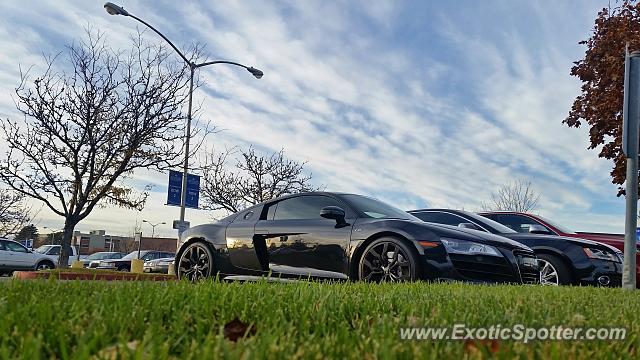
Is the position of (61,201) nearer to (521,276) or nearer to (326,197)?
(326,197)

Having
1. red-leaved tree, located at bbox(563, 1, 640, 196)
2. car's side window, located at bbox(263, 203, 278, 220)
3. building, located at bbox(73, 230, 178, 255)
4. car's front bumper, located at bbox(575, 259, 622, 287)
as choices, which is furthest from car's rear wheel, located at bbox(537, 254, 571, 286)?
building, located at bbox(73, 230, 178, 255)

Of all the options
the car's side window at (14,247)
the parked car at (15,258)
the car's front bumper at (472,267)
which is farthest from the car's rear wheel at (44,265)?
the car's front bumper at (472,267)

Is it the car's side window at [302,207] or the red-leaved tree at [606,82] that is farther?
the red-leaved tree at [606,82]

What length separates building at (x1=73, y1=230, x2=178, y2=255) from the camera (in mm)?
86750

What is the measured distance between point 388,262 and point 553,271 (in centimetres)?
386

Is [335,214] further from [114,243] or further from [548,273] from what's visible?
[114,243]

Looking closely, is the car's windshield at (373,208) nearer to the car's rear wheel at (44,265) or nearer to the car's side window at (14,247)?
the car's side window at (14,247)

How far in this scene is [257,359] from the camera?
4.90 feet

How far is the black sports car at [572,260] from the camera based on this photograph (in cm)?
805

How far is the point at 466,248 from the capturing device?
567 centimetres

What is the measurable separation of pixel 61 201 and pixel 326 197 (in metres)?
11.7

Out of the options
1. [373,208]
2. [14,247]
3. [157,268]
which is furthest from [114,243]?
[373,208]

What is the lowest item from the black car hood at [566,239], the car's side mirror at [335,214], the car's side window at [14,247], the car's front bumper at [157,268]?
the car's front bumper at [157,268]

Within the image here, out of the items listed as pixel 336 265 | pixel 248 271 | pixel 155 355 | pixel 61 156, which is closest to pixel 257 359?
pixel 155 355
